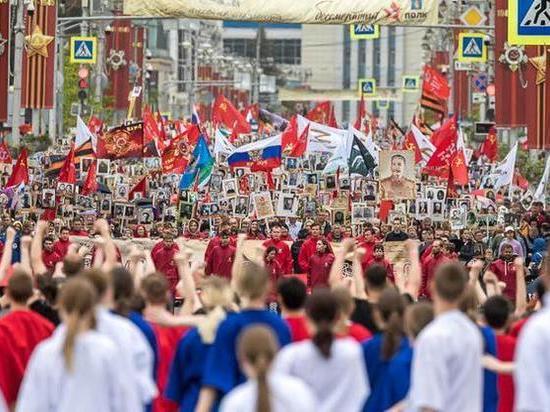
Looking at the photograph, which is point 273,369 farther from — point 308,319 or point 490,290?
point 490,290

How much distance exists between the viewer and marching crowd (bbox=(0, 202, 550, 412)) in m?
9.56

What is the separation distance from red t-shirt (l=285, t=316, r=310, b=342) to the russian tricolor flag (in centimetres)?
2568

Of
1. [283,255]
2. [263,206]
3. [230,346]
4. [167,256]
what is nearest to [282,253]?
[283,255]

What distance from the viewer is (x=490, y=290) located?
43.9ft

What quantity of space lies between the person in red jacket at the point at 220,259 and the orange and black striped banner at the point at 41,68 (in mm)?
22212

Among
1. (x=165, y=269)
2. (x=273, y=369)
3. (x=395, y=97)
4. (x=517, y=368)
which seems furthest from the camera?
(x=395, y=97)

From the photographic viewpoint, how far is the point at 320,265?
988 inches

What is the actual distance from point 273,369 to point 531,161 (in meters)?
50.5

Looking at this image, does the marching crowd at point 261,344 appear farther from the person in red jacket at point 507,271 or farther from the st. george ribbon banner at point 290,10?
the st. george ribbon banner at point 290,10

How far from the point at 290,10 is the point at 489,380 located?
30.8m

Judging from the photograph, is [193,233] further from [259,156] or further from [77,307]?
[77,307]

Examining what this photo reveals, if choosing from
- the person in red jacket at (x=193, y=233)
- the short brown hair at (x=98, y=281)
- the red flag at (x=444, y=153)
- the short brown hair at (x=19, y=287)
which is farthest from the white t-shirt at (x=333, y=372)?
the red flag at (x=444, y=153)

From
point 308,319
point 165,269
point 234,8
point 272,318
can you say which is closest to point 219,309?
point 272,318

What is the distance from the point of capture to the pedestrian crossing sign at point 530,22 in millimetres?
26766
